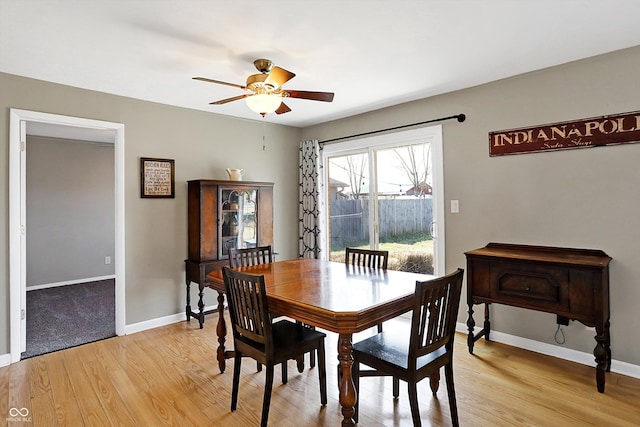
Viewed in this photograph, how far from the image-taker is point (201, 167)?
13.3ft

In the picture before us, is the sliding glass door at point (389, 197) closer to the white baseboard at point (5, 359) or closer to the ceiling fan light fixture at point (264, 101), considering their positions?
the ceiling fan light fixture at point (264, 101)

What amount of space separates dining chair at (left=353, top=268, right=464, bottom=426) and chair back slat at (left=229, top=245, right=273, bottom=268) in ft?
4.65

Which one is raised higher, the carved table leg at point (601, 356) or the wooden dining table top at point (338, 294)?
the wooden dining table top at point (338, 294)

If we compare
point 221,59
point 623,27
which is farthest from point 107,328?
point 623,27

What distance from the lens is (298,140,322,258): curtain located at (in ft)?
15.4

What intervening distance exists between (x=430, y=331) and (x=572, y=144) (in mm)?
2064

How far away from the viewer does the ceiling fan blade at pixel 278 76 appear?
2.30 m

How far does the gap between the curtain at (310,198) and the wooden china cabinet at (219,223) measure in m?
0.72

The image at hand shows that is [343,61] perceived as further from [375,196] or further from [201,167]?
[201,167]

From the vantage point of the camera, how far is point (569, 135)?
2777 millimetres

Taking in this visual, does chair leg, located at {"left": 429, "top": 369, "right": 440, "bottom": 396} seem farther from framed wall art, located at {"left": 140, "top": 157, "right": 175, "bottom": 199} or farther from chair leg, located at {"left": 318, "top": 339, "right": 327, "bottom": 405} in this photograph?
framed wall art, located at {"left": 140, "top": 157, "right": 175, "bottom": 199}

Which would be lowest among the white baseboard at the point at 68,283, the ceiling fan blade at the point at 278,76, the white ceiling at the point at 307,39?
the white baseboard at the point at 68,283

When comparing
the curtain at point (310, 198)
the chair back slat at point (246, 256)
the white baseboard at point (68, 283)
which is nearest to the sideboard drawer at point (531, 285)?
the chair back slat at point (246, 256)

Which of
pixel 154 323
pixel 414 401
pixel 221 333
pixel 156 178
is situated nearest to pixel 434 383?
pixel 414 401
